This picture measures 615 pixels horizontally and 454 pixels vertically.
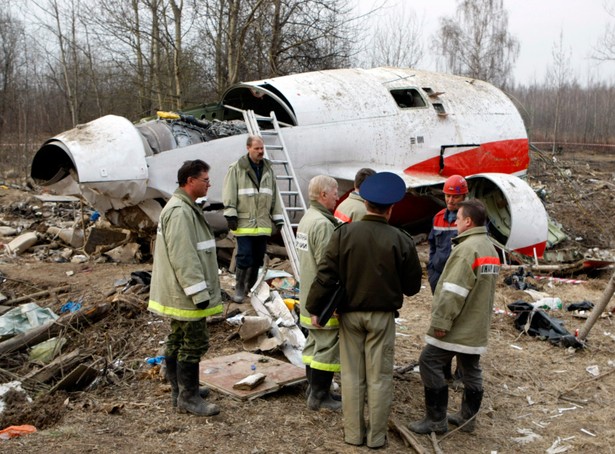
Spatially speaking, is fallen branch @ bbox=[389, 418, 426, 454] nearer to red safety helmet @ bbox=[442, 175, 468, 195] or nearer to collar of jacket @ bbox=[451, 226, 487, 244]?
collar of jacket @ bbox=[451, 226, 487, 244]

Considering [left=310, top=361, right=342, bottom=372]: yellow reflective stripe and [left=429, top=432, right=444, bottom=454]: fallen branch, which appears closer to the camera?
[left=429, top=432, right=444, bottom=454]: fallen branch

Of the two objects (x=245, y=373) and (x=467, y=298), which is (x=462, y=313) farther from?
(x=245, y=373)

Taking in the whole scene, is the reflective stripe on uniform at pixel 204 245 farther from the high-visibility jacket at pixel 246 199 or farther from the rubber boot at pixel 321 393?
the high-visibility jacket at pixel 246 199

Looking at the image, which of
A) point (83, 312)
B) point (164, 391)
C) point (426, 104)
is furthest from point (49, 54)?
point (164, 391)

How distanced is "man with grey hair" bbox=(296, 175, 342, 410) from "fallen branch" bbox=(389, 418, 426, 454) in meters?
0.43

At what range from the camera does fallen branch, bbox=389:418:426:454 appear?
399 cm

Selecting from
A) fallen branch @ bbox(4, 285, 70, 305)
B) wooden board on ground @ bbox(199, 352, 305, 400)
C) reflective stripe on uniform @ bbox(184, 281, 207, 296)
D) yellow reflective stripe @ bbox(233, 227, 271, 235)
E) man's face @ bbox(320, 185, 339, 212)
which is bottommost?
fallen branch @ bbox(4, 285, 70, 305)

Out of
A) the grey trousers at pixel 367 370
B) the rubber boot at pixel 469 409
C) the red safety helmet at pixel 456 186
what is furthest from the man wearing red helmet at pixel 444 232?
the grey trousers at pixel 367 370

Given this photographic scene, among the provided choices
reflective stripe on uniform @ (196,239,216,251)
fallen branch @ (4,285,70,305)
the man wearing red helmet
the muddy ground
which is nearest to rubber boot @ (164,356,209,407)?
the muddy ground

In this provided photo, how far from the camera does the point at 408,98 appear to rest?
10.7 m

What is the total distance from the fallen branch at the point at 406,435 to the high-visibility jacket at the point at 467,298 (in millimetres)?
650

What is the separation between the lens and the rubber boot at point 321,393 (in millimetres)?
4469

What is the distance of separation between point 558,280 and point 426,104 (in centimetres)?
372

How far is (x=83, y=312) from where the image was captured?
6441mm
